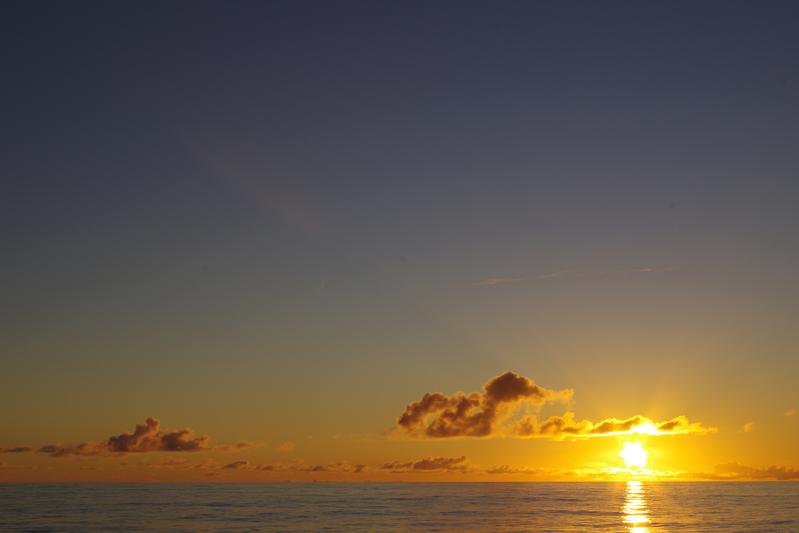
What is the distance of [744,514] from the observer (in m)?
151

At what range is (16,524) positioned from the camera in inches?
4729

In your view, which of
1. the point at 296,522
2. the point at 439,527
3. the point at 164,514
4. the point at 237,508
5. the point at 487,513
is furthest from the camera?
the point at 237,508

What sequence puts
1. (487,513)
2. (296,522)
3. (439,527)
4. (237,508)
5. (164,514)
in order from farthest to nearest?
(237,508), (487,513), (164,514), (296,522), (439,527)

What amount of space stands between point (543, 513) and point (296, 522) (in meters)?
51.0

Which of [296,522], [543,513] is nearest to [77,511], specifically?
[296,522]

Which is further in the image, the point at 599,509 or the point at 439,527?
the point at 599,509

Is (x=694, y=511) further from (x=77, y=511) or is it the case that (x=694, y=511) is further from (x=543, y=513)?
(x=77, y=511)

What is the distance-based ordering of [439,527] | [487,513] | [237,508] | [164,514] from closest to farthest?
1. [439,527]
2. [164,514]
3. [487,513]
4. [237,508]

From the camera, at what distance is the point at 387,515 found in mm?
144625

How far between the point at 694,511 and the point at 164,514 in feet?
322

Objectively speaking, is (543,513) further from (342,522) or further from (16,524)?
(16,524)

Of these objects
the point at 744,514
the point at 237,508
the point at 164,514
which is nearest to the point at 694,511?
the point at 744,514

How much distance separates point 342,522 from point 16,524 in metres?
47.2

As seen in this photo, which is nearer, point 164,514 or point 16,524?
point 16,524
